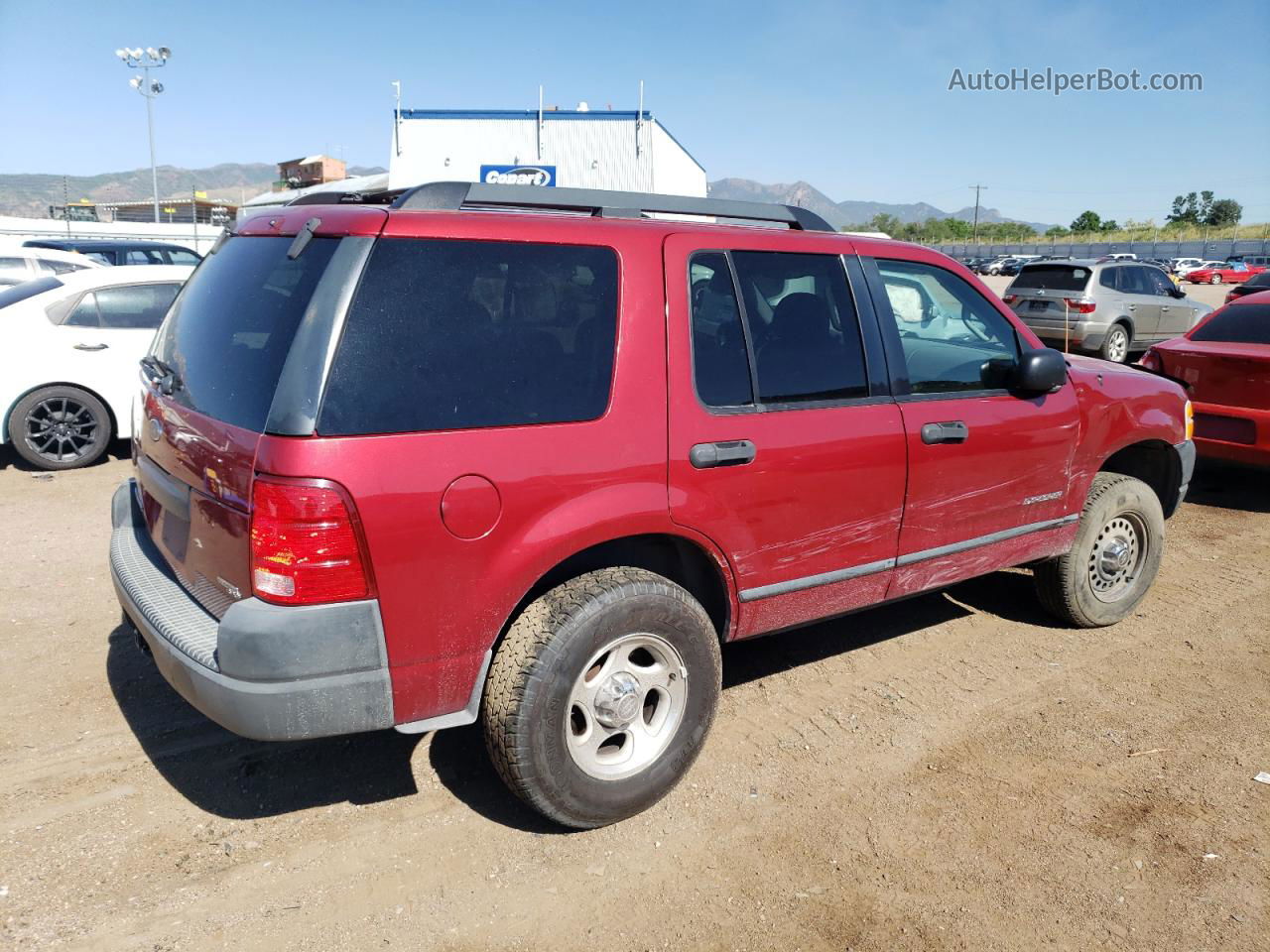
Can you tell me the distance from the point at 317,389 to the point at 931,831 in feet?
7.93

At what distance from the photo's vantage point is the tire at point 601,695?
2818 millimetres

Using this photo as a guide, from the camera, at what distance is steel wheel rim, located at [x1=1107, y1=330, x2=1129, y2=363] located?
15172mm

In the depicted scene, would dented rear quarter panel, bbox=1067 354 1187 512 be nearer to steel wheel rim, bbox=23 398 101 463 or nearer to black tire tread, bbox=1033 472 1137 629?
black tire tread, bbox=1033 472 1137 629

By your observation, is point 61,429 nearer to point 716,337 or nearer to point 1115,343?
point 716,337

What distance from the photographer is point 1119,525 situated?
4824mm

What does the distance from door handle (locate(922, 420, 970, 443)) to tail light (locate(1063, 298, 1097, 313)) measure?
12559 mm

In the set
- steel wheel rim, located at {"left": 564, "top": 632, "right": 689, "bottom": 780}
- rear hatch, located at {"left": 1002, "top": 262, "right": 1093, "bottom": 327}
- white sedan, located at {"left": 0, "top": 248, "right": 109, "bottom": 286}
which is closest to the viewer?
steel wheel rim, located at {"left": 564, "top": 632, "right": 689, "bottom": 780}

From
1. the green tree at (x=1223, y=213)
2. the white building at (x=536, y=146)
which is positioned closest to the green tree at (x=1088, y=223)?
the green tree at (x=1223, y=213)

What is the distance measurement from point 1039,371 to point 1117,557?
4.70 ft

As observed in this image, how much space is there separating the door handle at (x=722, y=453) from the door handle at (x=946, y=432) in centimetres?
90

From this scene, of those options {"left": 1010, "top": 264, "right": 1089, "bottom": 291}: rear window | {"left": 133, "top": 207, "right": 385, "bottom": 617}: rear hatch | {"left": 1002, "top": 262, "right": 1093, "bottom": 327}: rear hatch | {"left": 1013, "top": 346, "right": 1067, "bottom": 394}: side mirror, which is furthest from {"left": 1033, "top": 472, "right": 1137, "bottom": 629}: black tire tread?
{"left": 1010, "top": 264, "right": 1089, "bottom": 291}: rear window

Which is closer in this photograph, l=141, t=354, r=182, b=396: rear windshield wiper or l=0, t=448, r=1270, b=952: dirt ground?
l=0, t=448, r=1270, b=952: dirt ground

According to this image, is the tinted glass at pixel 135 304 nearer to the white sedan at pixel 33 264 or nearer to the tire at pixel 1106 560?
the white sedan at pixel 33 264

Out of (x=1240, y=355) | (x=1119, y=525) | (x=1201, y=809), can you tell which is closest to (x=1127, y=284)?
(x=1240, y=355)
